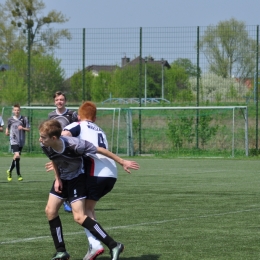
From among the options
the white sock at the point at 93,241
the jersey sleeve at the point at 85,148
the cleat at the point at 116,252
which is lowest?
the cleat at the point at 116,252

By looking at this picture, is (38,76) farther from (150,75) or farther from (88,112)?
(88,112)

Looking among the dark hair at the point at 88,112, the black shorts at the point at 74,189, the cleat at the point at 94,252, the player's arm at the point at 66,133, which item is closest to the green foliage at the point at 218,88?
the dark hair at the point at 88,112

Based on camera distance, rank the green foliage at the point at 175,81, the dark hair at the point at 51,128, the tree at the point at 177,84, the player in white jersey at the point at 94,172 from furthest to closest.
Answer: the green foliage at the point at 175,81
the tree at the point at 177,84
the player in white jersey at the point at 94,172
the dark hair at the point at 51,128

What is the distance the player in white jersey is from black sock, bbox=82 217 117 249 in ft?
0.32

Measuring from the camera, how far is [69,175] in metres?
7.86

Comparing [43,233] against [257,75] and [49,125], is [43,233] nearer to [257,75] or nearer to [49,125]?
[49,125]

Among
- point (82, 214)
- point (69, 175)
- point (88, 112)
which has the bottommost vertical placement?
point (82, 214)

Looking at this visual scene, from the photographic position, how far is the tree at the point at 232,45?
108ft

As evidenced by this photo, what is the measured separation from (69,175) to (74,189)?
149mm

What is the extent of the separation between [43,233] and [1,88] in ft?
91.8

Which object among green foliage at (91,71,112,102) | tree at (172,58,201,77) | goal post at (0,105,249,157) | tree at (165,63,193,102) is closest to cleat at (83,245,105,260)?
goal post at (0,105,249,157)

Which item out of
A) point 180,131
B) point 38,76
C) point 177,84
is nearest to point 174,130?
point 180,131

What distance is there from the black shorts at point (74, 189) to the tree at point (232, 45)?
2541 centimetres

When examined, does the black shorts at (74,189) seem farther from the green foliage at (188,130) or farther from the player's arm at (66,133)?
the green foliage at (188,130)
